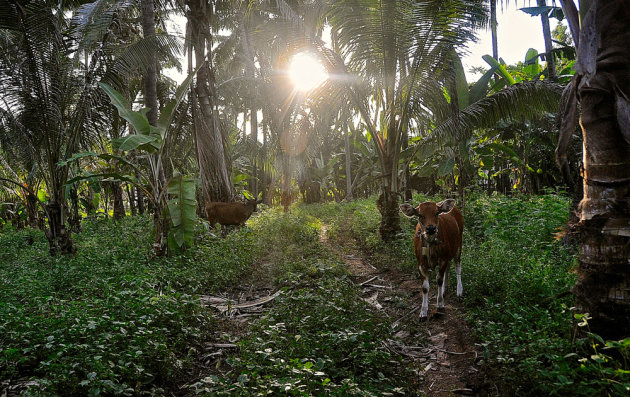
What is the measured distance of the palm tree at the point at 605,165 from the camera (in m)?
3.20

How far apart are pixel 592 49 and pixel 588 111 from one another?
0.52m

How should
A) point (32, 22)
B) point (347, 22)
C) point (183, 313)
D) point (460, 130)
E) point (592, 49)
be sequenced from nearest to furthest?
1. point (592, 49)
2. point (183, 313)
3. point (32, 22)
4. point (347, 22)
5. point (460, 130)

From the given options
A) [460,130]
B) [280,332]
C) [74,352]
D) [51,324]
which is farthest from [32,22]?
[460,130]

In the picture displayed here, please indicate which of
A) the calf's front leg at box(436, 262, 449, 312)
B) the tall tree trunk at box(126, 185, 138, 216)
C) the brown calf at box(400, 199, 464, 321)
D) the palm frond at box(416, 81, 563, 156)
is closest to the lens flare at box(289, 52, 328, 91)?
the palm frond at box(416, 81, 563, 156)

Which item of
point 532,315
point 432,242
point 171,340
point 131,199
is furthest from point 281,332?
point 131,199

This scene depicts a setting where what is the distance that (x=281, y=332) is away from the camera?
176 inches

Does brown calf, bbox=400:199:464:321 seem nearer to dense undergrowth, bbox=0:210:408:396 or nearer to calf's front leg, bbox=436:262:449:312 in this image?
calf's front leg, bbox=436:262:449:312

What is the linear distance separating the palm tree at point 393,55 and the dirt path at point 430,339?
3.69 m

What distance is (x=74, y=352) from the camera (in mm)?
3543

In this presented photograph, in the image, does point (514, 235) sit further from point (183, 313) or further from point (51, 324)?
point (51, 324)

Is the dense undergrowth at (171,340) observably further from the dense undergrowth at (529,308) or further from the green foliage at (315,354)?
the dense undergrowth at (529,308)

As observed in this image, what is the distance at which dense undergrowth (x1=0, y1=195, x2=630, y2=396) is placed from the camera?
3.10 metres

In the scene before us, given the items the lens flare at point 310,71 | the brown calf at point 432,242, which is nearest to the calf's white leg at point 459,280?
the brown calf at point 432,242

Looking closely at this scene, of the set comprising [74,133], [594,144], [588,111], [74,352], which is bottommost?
[74,352]
